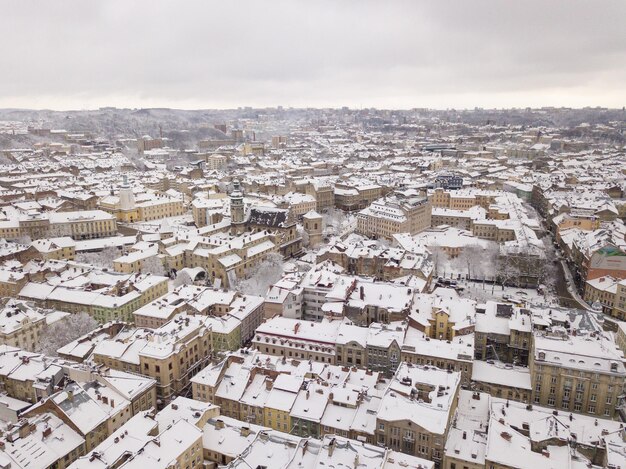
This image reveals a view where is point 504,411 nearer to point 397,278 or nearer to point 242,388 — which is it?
point 242,388

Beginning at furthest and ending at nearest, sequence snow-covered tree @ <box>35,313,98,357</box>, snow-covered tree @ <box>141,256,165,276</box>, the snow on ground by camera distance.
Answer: snow-covered tree @ <box>141,256,165,276</box>, the snow on ground, snow-covered tree @ <box>35,313,98,357</box>

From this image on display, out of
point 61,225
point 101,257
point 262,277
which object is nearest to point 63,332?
point 262,277

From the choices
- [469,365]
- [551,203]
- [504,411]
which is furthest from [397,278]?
[551,203]

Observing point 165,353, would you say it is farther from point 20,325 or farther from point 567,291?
point 567,291

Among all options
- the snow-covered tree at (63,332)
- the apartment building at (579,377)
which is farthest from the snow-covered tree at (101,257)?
the apartment building at (579,377)

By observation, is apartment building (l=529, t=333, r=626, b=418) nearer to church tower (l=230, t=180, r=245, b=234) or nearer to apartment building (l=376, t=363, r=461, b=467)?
apartment building (l=376, t=363, r=461, b=467)

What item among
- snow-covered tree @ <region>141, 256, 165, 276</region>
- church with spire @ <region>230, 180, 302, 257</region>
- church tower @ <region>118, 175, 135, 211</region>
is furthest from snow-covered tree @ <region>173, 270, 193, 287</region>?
church tower @ <region>118, 175, 135, 211</region>

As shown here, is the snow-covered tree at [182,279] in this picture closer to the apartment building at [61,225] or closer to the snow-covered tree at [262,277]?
the snow-covered tree at [262,277]
